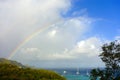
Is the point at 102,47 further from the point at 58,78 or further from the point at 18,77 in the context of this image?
the point at 18,77

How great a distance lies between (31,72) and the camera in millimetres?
67938

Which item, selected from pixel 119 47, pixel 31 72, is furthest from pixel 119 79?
pixel 31 72

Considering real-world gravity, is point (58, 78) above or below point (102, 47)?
below

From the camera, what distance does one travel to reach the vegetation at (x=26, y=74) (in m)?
65.1

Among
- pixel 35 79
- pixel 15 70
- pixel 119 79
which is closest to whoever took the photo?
pixel 119 79

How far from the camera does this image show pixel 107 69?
56.8 m

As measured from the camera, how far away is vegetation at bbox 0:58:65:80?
214 ft

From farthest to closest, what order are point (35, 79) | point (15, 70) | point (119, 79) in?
point (15, 70) → point (35, 79) → point (119, 79)

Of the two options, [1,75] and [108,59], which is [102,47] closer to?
[108,59]

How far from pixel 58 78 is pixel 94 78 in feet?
34.4

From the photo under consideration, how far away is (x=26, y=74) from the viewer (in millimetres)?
67125

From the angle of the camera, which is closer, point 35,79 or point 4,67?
point 35,79

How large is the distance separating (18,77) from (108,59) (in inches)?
867

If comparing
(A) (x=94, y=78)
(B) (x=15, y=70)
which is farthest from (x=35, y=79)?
(A) (x=94, y=78)
